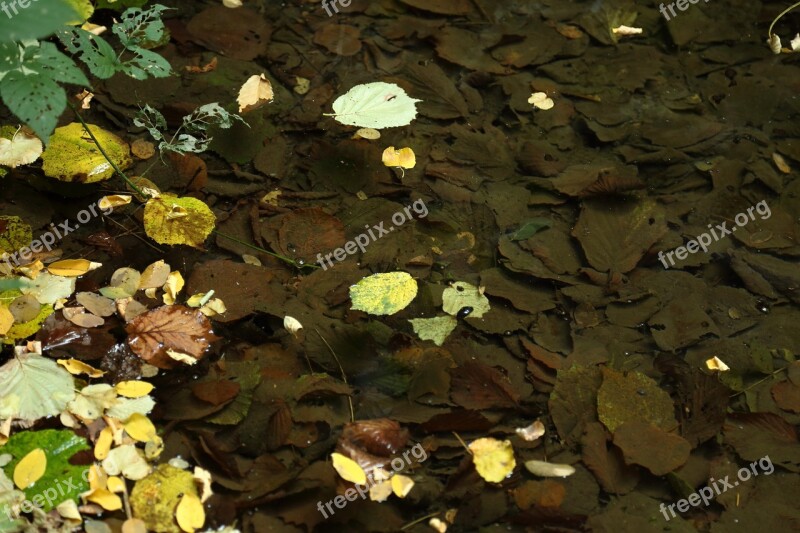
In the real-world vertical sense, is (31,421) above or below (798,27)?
below

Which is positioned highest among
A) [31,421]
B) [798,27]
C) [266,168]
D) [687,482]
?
[798,27]

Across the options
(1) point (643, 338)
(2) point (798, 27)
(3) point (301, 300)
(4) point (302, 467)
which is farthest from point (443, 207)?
(2) point (798, 27)

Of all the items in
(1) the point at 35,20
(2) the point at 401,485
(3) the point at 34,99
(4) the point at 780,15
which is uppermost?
(1) the point at 35,20

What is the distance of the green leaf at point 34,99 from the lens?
1689 mm

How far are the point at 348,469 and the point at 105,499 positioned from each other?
0.59 metres

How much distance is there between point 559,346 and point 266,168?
1115mm

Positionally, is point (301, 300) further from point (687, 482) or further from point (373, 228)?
point (687, 482)

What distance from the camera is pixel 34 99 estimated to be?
172 centimetres

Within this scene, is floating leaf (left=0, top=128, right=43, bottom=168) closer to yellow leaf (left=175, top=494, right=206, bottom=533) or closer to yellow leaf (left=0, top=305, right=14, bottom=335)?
yellow leaf (left=0, top=305, right=14, bottom=335)

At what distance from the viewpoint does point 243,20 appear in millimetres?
2902

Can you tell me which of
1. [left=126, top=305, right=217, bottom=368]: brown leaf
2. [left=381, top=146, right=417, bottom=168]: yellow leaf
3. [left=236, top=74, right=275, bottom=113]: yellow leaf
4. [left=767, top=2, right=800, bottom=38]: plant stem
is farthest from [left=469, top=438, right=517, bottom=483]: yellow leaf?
[left=767, top=2, right=800, bottom=38]: plant stem

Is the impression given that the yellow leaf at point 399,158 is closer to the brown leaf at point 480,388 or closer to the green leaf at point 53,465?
the brown leaf at point 480,388

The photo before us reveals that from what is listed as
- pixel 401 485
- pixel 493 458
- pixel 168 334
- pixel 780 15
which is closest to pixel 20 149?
pixel 168 334

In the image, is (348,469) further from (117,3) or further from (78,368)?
(117,3)
